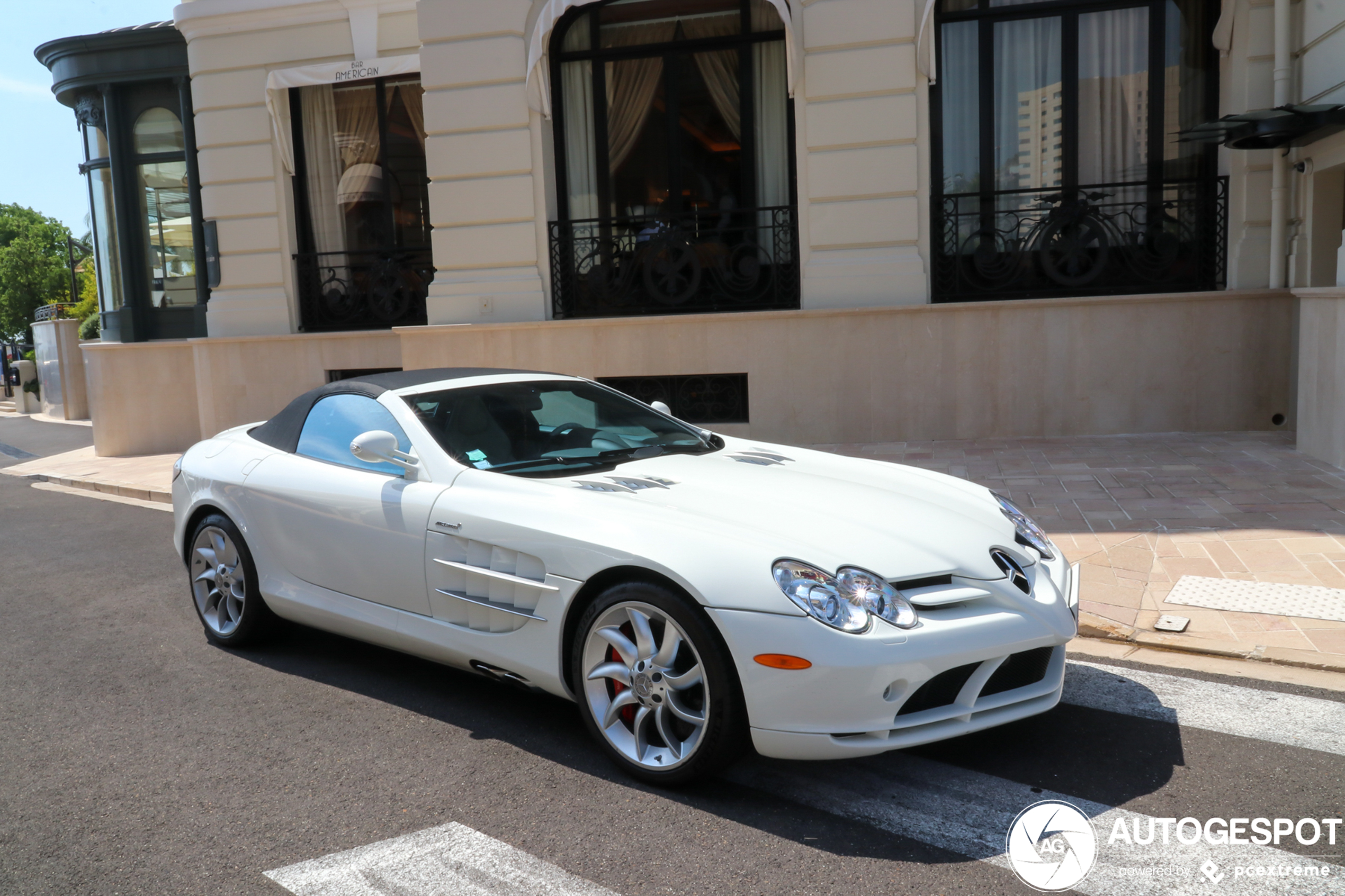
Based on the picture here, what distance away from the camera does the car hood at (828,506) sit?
11.7 ft

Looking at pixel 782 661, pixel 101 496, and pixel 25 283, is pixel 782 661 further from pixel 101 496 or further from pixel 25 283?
pixel 25 283

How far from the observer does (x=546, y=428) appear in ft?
16.1

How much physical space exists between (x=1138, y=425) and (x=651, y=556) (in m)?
8.37

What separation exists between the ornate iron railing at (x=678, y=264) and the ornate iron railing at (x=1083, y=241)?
1669mm

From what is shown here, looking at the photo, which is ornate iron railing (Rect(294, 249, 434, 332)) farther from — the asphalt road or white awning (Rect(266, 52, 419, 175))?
the asphalt road

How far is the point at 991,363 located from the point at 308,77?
29.2 ft

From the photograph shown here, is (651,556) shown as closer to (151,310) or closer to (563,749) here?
(563,749)

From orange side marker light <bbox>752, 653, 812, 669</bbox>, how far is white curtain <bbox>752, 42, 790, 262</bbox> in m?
8.93

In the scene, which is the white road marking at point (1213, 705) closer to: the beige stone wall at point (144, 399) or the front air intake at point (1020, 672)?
the front air intake at point (1020, 672)

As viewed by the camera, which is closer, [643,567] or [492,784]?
[643,567]

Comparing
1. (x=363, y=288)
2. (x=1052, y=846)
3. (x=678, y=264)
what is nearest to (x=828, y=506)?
(x=1052, y=846)

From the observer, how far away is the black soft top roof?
5.11 meters

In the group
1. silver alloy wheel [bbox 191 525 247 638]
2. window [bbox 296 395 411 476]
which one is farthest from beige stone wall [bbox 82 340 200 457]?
window [bbox 296 395 411 476]

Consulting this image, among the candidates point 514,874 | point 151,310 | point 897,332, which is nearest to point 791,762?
point 514,874
